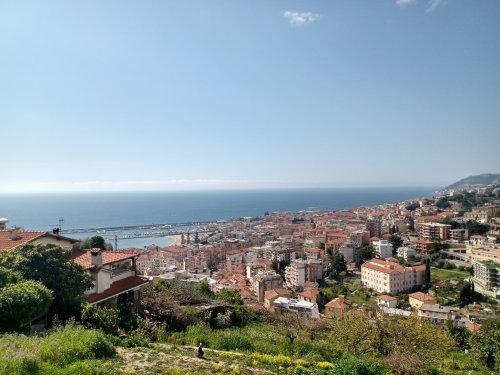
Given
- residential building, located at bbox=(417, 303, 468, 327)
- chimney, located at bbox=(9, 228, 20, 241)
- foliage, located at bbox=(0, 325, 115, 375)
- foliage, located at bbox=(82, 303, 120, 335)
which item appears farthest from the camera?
residential building, located at bbox=(417, 303, 468, 327)

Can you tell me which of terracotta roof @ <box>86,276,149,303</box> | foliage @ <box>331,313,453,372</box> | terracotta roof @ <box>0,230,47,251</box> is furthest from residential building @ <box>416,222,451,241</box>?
terracotta roof @ <box>0,230,47,251</box>

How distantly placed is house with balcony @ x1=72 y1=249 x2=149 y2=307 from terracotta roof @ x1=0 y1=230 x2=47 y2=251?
53.0 inches

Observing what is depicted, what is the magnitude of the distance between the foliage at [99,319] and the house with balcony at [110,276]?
1.34 meters

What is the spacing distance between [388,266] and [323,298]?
1111 cm

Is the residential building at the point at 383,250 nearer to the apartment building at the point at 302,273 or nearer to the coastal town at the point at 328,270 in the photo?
the coastal town at the point at 328,270

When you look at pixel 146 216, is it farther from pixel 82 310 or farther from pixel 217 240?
pixel 82 310

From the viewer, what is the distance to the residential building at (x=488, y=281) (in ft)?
113

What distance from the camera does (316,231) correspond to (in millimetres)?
71000

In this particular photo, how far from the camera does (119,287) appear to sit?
1167 cm

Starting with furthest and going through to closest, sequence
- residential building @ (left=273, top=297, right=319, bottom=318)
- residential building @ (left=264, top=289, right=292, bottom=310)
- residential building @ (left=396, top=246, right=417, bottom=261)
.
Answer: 1. residential building @ (left=396, top=246, right=417, bottom=261)
2. residential building @ (left=264, top=289, right=292, bottom=310)
3. residential building @ (left=273, top=297, right=319, bottom=318)

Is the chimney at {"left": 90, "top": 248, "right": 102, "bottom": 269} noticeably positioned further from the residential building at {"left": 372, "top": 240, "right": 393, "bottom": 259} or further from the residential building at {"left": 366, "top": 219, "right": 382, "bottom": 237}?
the residential building at {"left": 366, "top": 219, "right": 382, "bottom": 237}

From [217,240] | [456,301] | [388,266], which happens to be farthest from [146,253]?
[456,301]

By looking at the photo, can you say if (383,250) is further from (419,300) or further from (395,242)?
(419,300)

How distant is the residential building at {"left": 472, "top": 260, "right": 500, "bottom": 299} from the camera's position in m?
34.3
